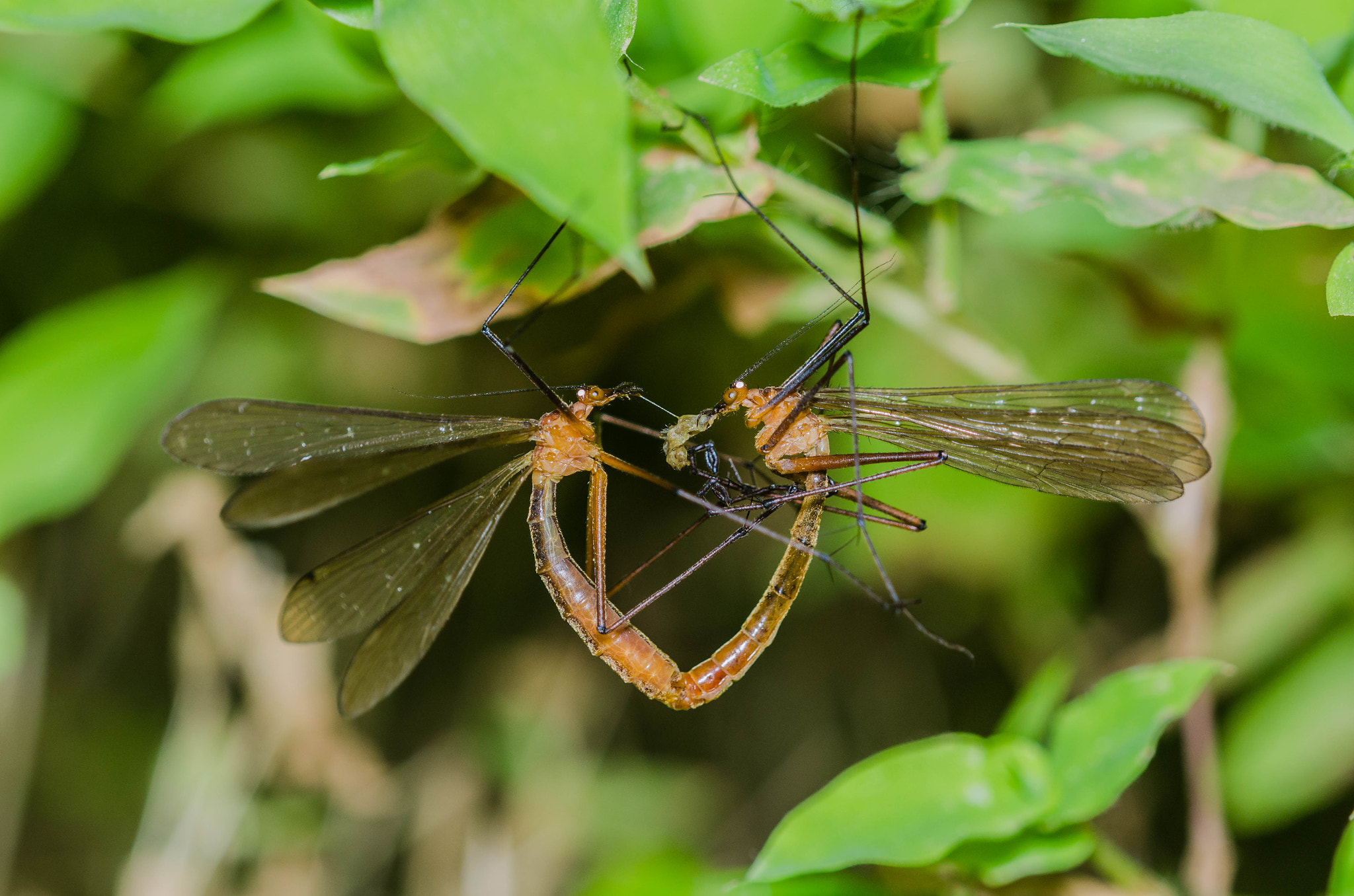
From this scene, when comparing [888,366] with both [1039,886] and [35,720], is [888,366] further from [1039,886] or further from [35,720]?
[35,720]

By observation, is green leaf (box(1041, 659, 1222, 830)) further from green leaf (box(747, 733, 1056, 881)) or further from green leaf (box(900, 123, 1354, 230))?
green leaf (box(900, 123, 1354, 230))

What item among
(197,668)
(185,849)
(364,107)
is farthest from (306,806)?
(364,107)

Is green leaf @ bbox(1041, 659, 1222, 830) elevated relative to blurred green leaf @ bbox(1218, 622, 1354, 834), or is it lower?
elevated

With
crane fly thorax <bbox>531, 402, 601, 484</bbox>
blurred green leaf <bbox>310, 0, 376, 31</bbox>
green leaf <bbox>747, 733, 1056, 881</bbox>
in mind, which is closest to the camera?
blurred green leaf <bbox>310, 0, 376, 31</bbox>

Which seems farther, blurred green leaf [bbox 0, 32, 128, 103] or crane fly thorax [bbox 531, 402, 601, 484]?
blurred green leaf [bbox 0, 32, 128, 103]

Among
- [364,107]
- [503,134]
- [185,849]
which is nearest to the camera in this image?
[503,134]

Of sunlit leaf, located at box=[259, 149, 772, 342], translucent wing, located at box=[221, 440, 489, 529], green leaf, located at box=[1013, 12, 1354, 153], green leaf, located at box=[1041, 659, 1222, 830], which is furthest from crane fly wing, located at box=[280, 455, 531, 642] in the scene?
green leaf, located at box=[1013, 12, 1354, 153]

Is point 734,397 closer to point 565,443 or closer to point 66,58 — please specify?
point 565,443
